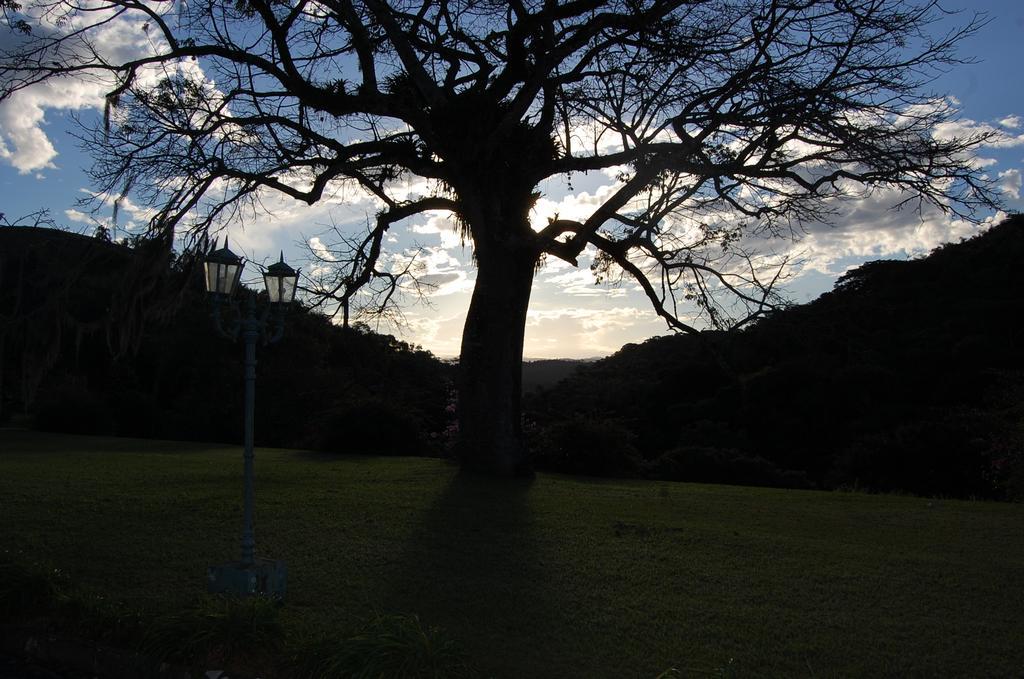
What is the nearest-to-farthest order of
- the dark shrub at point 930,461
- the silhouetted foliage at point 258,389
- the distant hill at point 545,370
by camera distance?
the dark shrub at point 930,461 → the silhouetted foliage at point 258,389 → the distant hill at point 545,370

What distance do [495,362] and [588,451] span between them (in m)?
4.08

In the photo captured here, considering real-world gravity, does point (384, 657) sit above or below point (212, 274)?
below

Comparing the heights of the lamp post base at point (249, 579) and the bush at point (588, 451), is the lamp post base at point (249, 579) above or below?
below

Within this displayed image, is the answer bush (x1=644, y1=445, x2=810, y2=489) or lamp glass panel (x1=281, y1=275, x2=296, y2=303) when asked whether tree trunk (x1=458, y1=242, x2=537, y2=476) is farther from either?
lamp glass panel (x1=281, y1=275, x2=296, y2=303)

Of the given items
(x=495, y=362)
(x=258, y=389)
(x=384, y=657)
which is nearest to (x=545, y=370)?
(x=258, y=389)

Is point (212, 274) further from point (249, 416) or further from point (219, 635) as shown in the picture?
point (219, 635)

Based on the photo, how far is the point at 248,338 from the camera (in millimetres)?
6340

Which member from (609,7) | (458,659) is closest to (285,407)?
(609,7)

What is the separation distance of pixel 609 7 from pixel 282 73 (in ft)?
17.4

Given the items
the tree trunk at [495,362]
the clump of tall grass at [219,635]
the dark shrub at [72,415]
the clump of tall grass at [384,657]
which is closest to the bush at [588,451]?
the tree trunk at [495,362]

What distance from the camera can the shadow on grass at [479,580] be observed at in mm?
5418

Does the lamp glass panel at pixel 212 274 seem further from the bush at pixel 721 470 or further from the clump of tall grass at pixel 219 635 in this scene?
the bush at pixel 721 470

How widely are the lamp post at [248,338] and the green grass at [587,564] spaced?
0.96 feet

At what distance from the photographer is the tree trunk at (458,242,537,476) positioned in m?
13.8
